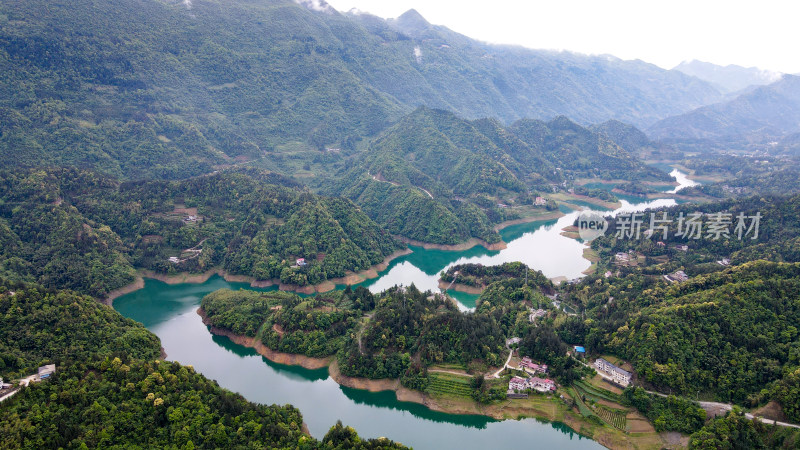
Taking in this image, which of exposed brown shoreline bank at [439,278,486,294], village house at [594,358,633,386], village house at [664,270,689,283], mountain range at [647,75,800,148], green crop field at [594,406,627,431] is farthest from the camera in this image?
mountain range at [647,75,800,148]

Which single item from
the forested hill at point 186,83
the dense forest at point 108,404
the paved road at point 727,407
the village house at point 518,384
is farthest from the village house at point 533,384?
the forested hill at point 186,83

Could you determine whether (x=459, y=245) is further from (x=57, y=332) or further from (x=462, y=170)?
(x=57, y=332)

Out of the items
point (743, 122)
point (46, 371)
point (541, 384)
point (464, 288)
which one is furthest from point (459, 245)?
point (743, 122)

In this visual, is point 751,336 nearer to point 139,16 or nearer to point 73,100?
point 73,100

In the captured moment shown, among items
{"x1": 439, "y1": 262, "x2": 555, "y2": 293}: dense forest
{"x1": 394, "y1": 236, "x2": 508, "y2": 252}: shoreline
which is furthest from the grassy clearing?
{"x1": 394, "y1": 236, "x2": 508, "y2": 252}: shoreline

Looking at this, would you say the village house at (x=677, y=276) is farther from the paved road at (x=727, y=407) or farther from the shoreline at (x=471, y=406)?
the shoreline at (x=471, y=406)

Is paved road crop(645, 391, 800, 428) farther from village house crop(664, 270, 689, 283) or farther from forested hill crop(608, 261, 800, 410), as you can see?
village house crop(664, 270, 689, 283)
